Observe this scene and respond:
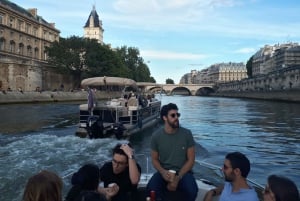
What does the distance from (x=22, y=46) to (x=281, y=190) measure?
256ft

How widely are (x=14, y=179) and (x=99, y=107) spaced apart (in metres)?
8.14

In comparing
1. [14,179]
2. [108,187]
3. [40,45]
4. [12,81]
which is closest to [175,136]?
[108,187]

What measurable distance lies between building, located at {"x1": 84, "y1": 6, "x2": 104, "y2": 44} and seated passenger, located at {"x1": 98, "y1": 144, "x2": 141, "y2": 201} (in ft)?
446

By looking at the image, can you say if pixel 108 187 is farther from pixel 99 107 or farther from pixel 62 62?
pixel 62 62

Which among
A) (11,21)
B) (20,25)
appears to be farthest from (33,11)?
(11,21)

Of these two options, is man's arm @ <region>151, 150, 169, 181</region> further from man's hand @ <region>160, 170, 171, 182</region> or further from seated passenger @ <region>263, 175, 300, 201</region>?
seated passenger @ <region>263, 175, 300, 201</region>

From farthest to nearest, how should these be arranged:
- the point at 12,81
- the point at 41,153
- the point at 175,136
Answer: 1. the point at 12,81
2. the point at 41,153
3. the point at 175,136

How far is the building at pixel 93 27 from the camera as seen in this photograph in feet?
457

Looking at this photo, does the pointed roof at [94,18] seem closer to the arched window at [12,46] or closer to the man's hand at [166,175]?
the arched window at [12,46]

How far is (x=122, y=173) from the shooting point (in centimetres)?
475

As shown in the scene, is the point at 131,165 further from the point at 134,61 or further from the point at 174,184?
the point at 134,61

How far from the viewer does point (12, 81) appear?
56844 mm

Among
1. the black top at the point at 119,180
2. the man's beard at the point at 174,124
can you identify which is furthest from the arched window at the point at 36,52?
the black top at the point at 119,180

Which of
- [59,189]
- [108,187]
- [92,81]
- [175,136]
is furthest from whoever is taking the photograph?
[92,81]
